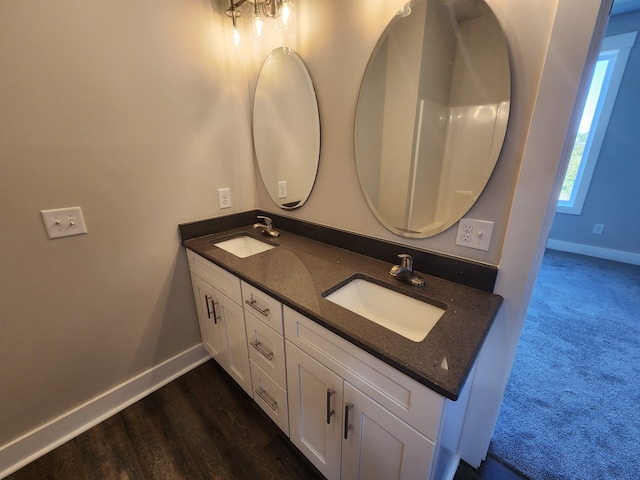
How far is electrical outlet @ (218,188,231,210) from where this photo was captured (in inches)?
67.1

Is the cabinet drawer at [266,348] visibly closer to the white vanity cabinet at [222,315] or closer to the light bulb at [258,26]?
the white vanity cabinet at [222,315]

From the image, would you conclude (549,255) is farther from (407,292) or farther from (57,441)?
(57,441)

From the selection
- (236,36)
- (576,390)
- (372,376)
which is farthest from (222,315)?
(576,390)

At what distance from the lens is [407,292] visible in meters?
1.02

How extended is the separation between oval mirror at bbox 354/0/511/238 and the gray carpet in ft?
4.00

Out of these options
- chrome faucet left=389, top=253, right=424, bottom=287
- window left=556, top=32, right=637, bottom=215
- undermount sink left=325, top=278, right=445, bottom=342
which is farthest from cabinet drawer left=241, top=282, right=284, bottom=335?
window left=556, top=32, right=637, bottom=215

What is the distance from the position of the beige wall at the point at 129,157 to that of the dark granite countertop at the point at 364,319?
0.53 ft

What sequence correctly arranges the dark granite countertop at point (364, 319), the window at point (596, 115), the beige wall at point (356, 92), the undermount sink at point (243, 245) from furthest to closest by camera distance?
1. the window at point (596, 115)
2. the undermount sink at point (243, 245)
3. the beige wall at point (356, 92)
4. the dark granite countertop at point (364, 319)

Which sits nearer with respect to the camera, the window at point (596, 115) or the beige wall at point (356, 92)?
the beige wall at point (356, 92)

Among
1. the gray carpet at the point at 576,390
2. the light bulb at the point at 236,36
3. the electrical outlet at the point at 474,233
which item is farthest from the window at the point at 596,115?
the light bulb at the point at 236,36

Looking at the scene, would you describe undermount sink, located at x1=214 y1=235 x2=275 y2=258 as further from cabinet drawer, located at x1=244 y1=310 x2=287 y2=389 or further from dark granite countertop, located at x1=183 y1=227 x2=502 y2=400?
cabinet drawer, located at x1=244 y1=310 x2=287 y2=389

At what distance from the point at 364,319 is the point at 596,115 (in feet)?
13.9

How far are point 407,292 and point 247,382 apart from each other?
1001mm

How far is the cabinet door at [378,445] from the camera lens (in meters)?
0.73
